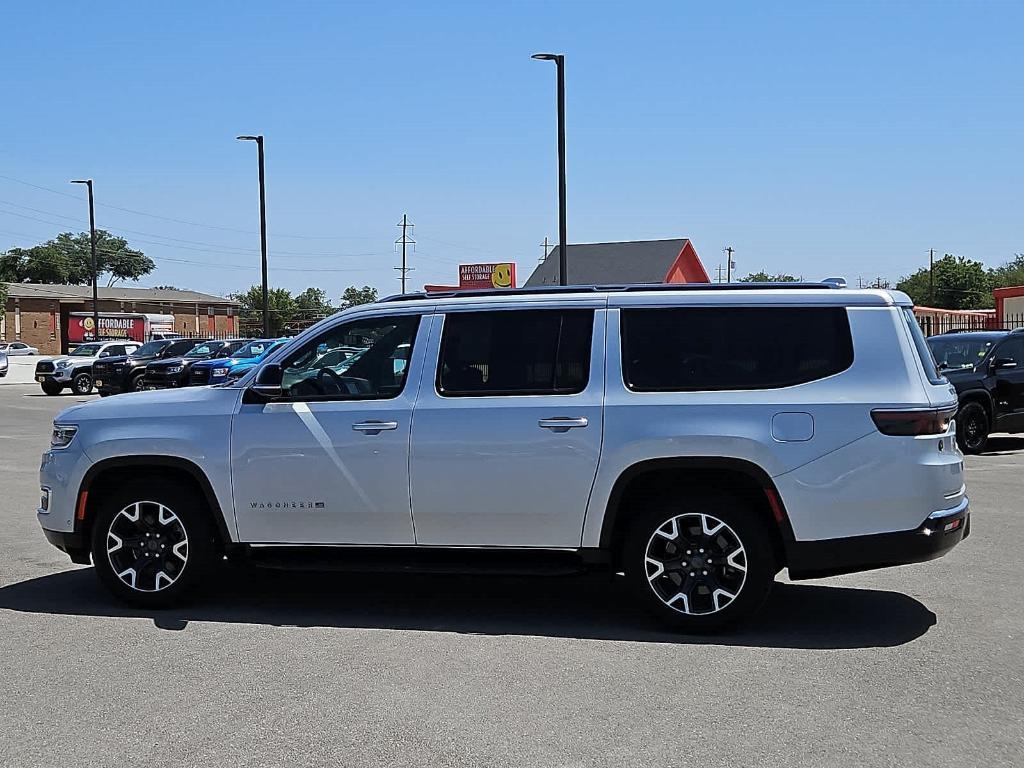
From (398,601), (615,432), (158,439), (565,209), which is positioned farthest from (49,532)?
(565,209)

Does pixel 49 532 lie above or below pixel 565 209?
below

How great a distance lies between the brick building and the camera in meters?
90.8

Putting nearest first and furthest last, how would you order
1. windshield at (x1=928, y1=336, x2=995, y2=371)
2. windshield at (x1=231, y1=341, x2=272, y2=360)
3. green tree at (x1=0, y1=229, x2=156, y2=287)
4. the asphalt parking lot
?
the asphalt parking lot → windshield at (x1=928, y1=336, x2=995, y2=371) → windshield at (x1=231, y1=341, x2=272, y2=360) → green tree at (x1=0, y1=229, x2=156, y2=287)

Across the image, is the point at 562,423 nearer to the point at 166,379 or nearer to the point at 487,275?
the point at 166,379

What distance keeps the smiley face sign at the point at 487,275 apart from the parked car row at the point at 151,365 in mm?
18426

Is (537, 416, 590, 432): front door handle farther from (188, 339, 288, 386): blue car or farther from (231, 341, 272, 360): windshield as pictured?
(231, 341, 272, 360): windshield

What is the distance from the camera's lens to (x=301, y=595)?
7.66 meters

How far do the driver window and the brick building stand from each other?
75880mm

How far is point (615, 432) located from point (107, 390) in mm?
28673

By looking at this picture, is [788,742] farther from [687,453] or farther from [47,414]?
[47,414]

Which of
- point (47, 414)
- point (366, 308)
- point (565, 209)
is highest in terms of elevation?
point (565, 209)

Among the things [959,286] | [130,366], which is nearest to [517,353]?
[130,366]

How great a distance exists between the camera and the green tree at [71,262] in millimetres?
135750

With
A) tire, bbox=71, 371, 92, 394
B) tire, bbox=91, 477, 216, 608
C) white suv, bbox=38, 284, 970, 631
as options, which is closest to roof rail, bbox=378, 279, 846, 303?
white suv, bbox=38, 284, 970, 631
